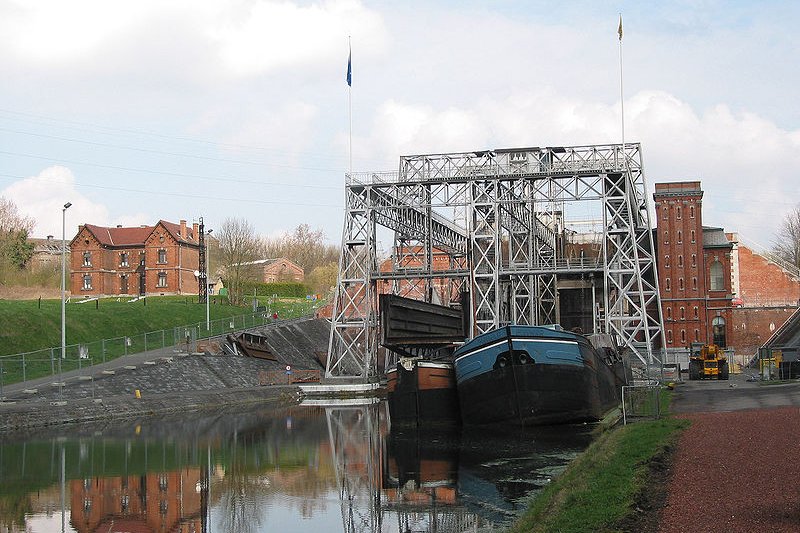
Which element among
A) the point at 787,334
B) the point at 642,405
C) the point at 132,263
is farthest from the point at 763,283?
the point at 132,263

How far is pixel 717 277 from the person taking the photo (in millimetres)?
75562

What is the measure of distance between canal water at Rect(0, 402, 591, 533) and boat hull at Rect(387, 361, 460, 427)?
1.18m

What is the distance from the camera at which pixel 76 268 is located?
92562mm

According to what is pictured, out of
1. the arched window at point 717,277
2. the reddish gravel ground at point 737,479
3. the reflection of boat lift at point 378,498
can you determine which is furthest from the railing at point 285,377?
the reddish gravel ground at point 737,479

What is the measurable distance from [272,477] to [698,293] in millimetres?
57736

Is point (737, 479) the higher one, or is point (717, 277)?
point (717, 277)

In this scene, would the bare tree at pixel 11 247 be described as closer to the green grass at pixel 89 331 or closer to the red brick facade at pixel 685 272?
the green grass at pixel 89 331

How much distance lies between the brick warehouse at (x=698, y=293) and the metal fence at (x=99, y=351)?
34.1 meters

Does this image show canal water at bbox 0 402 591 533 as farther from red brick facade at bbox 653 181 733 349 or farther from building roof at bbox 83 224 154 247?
building roof at bbox 83 224 154 247

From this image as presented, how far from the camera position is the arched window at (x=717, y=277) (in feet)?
247

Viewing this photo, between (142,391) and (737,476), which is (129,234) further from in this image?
(737,476)

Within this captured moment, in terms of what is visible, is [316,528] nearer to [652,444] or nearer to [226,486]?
[226,486]

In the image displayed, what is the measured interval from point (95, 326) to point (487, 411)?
32.8 m

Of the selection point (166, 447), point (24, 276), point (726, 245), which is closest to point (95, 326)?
point (24, 276)
